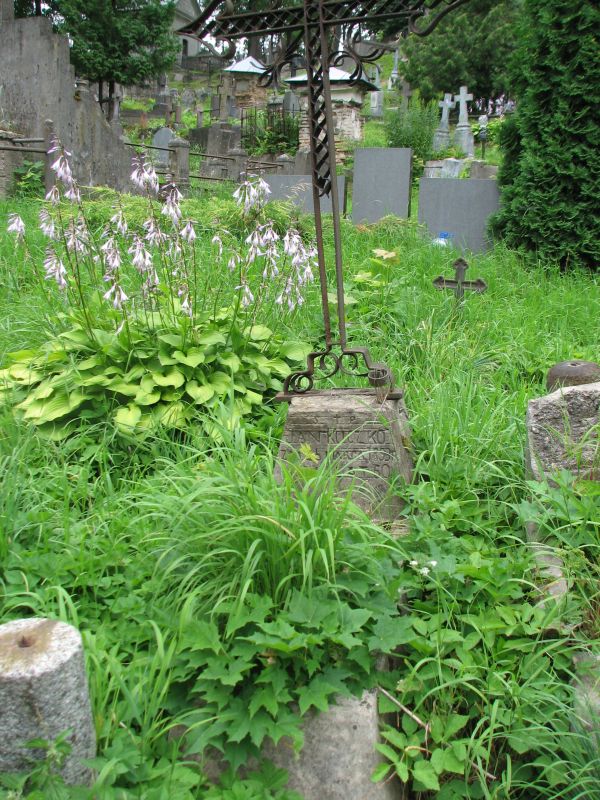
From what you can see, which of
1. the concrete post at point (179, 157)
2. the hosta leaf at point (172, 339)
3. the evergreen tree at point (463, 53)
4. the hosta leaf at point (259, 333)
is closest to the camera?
the hosta leaf at point (172, 339)

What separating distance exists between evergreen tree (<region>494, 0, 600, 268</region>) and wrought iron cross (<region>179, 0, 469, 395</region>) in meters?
4.41

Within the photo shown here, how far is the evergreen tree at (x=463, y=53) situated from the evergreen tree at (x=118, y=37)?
9.84 metres

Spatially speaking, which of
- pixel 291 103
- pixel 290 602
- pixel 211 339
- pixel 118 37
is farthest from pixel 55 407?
pixel 118 37

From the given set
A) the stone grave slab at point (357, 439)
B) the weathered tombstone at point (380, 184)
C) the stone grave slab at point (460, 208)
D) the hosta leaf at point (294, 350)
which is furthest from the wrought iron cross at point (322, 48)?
the weathered tombstone at point (380, 184)

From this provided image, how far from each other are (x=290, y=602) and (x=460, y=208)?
7.18 metres

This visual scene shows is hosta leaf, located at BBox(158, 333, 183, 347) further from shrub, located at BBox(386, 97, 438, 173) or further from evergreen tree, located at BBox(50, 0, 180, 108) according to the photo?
evergreen tree, located at BBox(50, 0, 180, 108)

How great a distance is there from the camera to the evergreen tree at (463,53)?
1066 inches

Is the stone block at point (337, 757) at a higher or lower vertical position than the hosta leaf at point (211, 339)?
lower

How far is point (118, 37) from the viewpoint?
22406 mm

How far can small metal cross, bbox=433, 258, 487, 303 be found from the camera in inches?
218

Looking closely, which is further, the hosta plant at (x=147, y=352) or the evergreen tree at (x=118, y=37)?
the evergreen tree at (x=118, y=37)

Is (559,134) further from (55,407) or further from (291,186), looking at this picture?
(55,407)

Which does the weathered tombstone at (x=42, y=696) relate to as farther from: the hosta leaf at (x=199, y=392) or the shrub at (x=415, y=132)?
the shrub at (x=415, y=132)

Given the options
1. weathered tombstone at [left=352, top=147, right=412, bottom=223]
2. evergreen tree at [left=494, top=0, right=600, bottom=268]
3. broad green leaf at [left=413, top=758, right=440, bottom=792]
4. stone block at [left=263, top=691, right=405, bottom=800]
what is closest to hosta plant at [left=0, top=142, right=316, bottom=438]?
stone block at [left=263, top=691, right=405, bottom=800]
